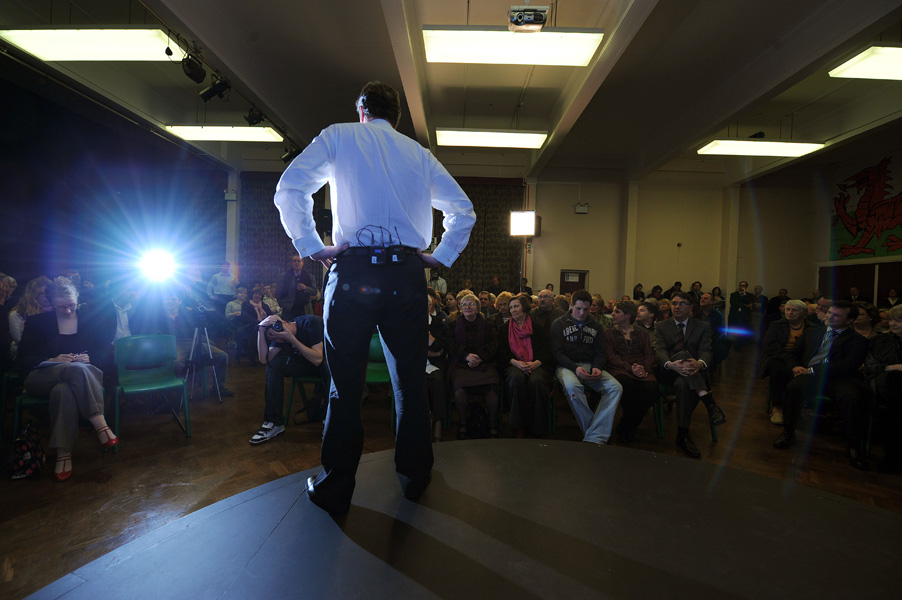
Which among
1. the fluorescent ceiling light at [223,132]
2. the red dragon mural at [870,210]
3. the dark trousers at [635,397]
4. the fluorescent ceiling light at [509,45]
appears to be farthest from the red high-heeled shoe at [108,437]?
the red dragon mural at [870,210]

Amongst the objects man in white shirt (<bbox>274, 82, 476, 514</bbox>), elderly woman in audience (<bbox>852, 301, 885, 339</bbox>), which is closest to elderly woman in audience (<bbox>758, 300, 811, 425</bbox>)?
elderly woman in audience (<bbox>852, 301, 885, 339</bbox>)

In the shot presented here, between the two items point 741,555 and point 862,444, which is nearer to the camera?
point 741,555

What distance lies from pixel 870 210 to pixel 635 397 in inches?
372

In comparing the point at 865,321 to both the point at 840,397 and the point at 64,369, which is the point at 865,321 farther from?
the point at 64,369

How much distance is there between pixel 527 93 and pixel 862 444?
6096 millimetres

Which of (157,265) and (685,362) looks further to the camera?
(157,265)

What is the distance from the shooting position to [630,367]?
3.22m

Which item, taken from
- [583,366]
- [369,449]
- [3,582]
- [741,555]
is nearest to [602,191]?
[583,366]

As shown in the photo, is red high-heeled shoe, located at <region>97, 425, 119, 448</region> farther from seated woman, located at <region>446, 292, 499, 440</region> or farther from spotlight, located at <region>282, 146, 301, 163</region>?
spotlight, located at <region>282, 146, 301, 163</region>

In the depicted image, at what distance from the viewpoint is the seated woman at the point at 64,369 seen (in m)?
2.49

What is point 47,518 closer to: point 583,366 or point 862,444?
point 583,366

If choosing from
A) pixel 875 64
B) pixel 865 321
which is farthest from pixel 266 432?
pixel 875 64

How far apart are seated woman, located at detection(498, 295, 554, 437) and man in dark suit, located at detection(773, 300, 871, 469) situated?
5.56 feet

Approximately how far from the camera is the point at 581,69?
5770 mm
